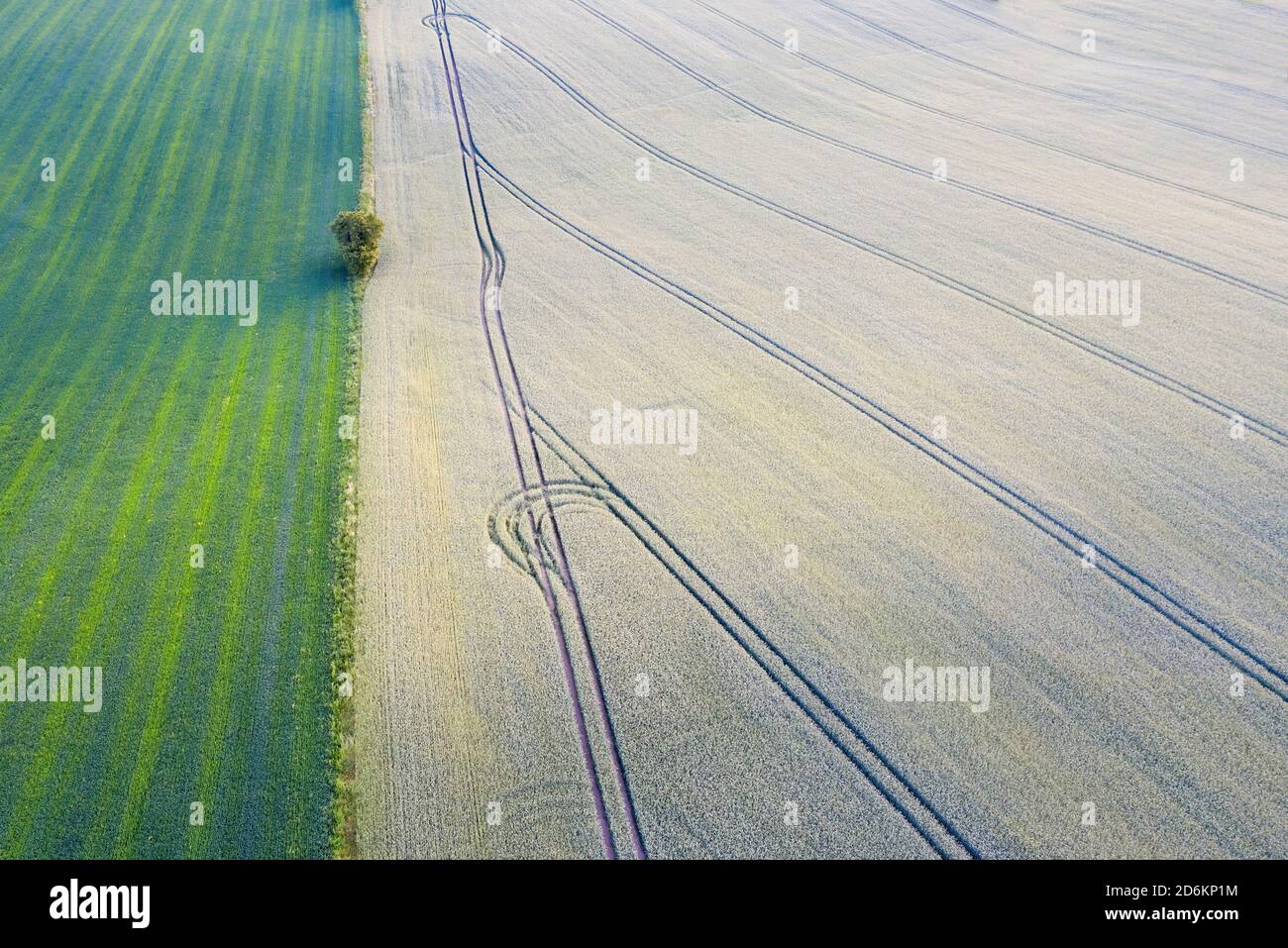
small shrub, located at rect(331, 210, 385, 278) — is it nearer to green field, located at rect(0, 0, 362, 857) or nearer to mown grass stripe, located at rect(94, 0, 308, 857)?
green field, located at rect(0, 0, 362, 857)

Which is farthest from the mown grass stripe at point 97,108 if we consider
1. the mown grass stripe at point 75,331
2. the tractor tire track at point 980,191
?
the tractor tire track at point 980,191

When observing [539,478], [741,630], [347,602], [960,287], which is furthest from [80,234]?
[960,287]

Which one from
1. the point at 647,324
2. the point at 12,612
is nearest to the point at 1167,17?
the point at 647,324

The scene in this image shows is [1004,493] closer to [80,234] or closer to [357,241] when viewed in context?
[357,241]

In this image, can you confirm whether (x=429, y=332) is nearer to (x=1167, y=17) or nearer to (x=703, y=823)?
(x=703, y=823)

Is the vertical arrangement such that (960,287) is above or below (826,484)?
above
